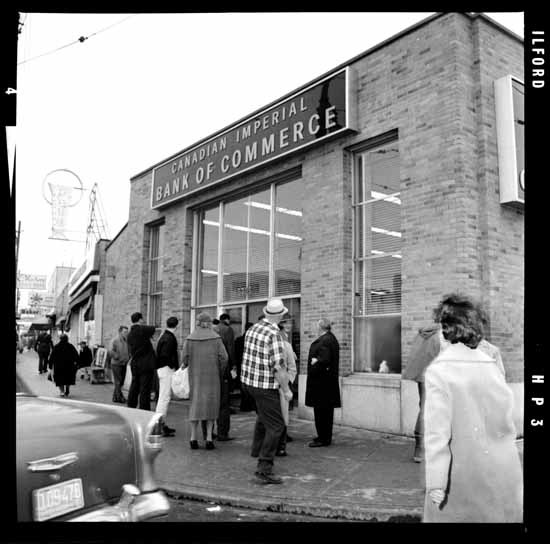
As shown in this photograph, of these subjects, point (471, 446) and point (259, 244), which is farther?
point (259, 244)

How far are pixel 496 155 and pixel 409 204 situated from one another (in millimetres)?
1266

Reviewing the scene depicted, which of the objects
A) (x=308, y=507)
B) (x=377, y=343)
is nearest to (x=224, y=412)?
(x=377, y=343)

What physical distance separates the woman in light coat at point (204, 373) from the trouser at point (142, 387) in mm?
1149

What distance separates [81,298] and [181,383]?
14.5m

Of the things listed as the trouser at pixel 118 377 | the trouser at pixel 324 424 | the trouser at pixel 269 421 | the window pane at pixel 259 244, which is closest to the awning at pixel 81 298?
the trouser at pixel 118 377

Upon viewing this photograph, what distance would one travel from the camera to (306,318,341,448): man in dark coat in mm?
6867

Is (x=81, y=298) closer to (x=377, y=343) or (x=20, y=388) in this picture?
(x=377, y=343)

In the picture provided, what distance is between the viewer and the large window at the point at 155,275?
13.7 metres

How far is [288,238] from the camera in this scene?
9.91m

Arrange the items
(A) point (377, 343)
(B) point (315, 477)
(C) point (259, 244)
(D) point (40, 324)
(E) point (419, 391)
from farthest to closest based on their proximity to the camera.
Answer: (D) point (40, 324), (C) point (259, 244), (A) point (377, 343), (E) point (419, 391), (B) point (315, 477)

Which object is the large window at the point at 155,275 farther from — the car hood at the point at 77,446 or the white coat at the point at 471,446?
the white coat at the point at 471,446
